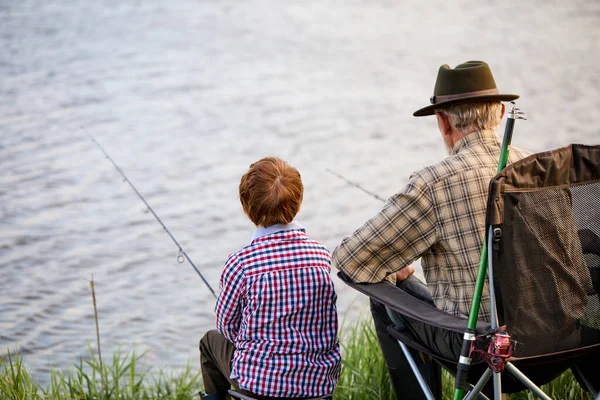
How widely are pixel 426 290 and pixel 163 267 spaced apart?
3.19 meters

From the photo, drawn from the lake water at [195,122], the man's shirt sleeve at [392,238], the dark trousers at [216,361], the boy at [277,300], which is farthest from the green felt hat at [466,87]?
the lake water at [195,122]

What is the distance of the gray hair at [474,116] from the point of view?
7.25 ft

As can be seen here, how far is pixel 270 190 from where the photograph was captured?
6.81 feet

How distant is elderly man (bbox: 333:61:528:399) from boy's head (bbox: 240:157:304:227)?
19 cm

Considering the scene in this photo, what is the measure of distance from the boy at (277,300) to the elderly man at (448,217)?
0.12 m

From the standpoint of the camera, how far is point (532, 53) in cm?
1012

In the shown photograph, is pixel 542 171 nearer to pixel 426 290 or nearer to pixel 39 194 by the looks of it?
pixel 426 290

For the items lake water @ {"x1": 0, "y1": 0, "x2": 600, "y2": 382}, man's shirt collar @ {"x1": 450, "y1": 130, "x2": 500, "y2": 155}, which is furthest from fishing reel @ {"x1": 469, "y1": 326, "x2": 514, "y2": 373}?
lake water @ {"x1": 0, "y1": 0, "x2": 600, "y2": 382}

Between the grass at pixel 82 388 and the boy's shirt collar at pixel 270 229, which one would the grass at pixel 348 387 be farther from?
the boy's shirt collar at pixel 270 229

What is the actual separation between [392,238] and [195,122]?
596 centimetres

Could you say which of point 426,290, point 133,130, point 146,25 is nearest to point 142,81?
point 133,130

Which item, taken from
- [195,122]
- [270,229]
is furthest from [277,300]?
[195,122]

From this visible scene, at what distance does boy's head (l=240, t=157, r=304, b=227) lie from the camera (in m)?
2.07

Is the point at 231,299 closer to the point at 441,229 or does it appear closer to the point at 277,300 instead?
the point at 277,300
